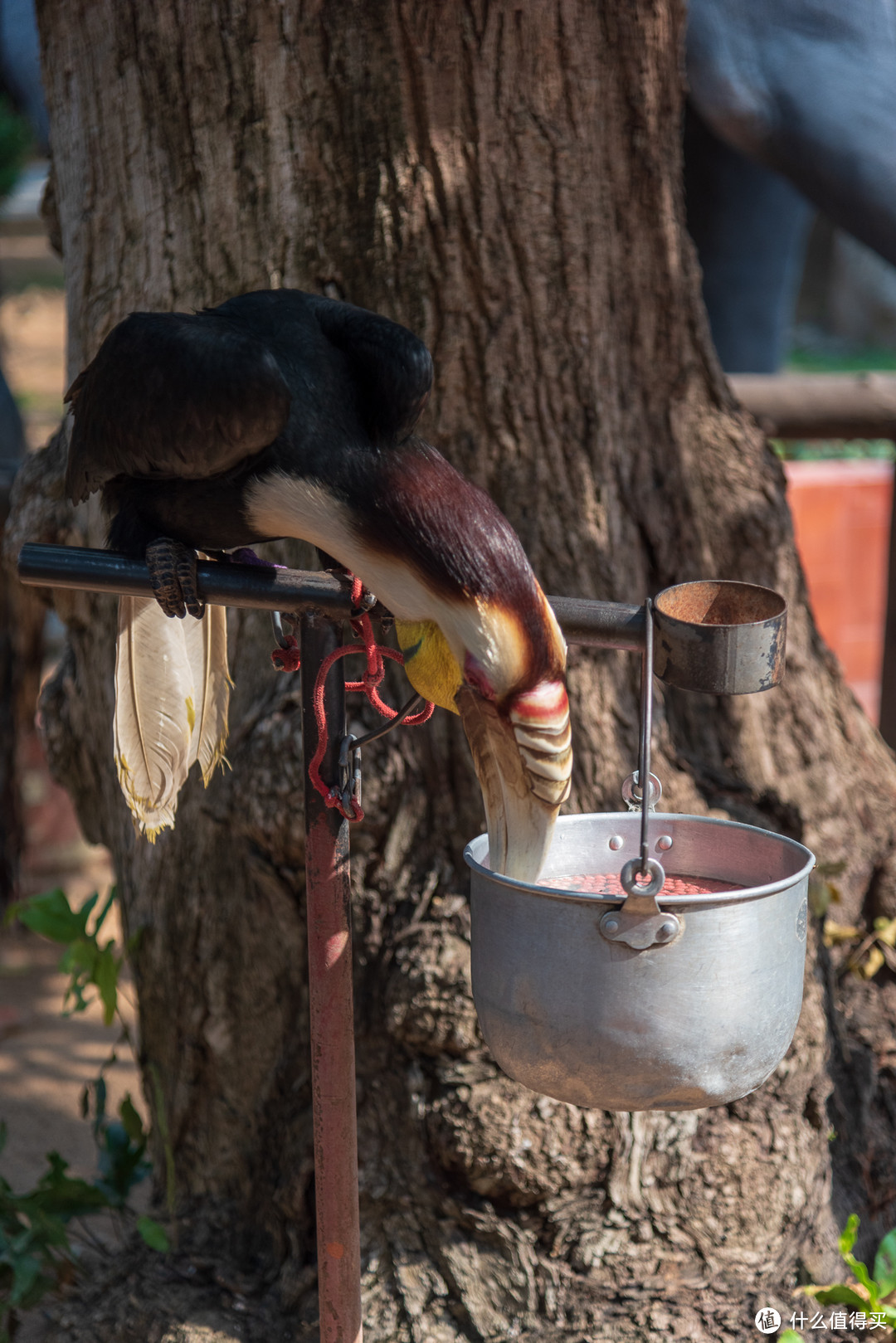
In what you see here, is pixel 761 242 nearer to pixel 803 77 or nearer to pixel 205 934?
pixel 803 77

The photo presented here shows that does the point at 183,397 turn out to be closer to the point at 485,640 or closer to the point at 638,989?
the point at 485,640

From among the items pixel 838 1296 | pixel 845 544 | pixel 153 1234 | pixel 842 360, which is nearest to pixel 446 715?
pixel 153 1234

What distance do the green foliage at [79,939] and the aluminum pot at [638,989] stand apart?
3.55ft

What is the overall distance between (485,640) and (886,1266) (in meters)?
1.41

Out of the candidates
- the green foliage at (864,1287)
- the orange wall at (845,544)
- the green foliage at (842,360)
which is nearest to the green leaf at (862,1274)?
the green foliage at (864,1287)

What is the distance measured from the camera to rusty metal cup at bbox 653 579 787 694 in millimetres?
1156

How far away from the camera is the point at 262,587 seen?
1.22 m

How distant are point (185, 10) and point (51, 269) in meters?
12.5

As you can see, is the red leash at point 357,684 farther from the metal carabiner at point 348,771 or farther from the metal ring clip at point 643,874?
the metal ring clip at point 643,874

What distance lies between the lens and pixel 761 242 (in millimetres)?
4125

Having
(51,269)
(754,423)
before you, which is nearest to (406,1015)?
(754,423)

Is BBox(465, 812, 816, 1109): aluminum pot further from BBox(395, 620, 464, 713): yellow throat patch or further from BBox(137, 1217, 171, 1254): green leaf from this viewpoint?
BBox(137, 1217, 171, 1254): green leaf

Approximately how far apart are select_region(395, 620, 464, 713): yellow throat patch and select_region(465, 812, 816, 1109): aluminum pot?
176 millimetres

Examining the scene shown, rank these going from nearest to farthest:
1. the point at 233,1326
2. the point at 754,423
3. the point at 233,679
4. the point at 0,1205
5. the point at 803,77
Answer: the point at 233,1326
the point at 233,679
the point at 0,1205
the point at 754,423
the point at 803,77
